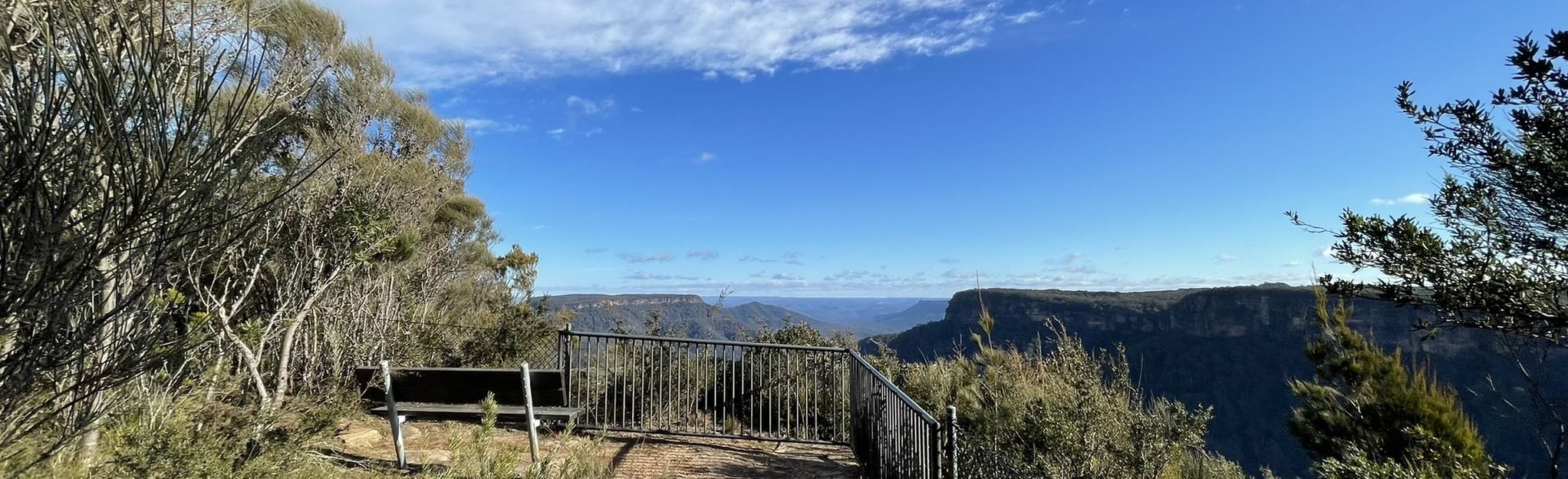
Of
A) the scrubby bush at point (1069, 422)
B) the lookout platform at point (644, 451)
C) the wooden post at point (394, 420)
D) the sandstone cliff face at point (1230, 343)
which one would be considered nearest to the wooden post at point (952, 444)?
the scrubby bush at point (1069, 422)

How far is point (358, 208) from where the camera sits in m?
5.45

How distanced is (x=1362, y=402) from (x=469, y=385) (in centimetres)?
1188

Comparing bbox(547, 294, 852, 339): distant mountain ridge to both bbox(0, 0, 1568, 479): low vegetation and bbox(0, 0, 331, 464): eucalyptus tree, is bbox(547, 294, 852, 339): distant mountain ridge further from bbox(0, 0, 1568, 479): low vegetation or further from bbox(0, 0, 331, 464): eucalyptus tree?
bbox(0, 0, 331, 464): eucalyptus tree

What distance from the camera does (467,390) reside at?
4.64 metres

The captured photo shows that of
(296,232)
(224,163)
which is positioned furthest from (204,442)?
(296,232)

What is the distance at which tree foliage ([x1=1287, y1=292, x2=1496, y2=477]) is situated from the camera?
8.70 metres

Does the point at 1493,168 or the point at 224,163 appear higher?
the point at 1493,168

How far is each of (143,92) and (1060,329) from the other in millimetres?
6954

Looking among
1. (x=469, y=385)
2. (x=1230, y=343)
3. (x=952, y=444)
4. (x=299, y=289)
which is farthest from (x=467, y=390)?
(x=1230, y=343)

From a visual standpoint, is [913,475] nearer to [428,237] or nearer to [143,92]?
[143,92]

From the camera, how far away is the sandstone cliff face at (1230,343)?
3419 centimetres

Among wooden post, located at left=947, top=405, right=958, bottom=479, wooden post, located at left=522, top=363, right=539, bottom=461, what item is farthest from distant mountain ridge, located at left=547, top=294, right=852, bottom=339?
wooden post, located at left=947, top=405, right=958, bottom=479

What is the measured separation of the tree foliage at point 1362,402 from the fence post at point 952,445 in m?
7.12

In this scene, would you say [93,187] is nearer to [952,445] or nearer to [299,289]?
[952,445]
